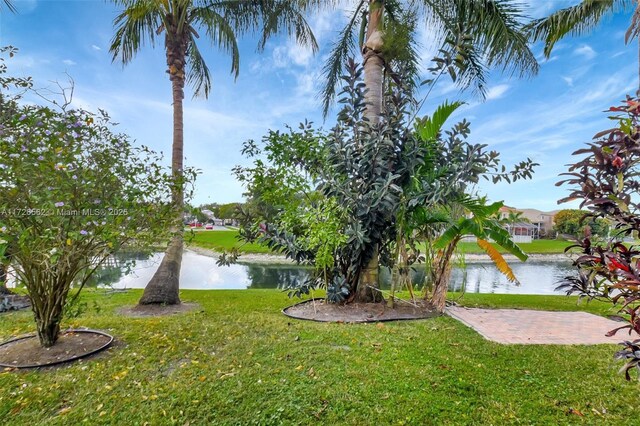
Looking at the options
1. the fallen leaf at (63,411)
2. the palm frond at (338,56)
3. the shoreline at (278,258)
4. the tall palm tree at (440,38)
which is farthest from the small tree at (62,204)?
the shoreline at (278,258)

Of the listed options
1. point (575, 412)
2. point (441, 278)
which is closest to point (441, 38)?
point (441, 278)

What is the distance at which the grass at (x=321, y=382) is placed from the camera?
8.05 ft

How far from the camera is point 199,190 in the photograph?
5.88 m

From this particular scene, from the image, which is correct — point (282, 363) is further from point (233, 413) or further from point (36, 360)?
point (36, 360)

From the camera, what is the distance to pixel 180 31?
23.1ft

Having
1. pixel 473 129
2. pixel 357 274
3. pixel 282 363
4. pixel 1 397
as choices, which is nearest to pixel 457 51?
pixel 473 129

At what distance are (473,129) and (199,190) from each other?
15.2 feet

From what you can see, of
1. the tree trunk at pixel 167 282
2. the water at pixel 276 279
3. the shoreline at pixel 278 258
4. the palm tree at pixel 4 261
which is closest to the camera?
the palm tree at pixel 4 261

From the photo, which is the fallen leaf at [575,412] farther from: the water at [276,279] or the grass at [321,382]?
the water at [276,279]

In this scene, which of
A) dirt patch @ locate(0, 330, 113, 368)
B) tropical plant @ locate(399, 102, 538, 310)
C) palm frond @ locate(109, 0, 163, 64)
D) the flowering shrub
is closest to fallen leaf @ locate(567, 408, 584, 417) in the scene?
tropical plant @ locate(399, 102, 538, 310)

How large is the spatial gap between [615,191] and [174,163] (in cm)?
691

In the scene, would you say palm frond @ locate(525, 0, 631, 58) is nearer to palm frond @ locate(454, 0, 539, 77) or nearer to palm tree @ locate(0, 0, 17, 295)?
palm frond @ locate(454, 0, 539, 77)

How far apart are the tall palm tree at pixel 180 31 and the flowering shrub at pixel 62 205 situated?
255 cm

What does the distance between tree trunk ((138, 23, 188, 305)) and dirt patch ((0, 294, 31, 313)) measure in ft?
6.56
